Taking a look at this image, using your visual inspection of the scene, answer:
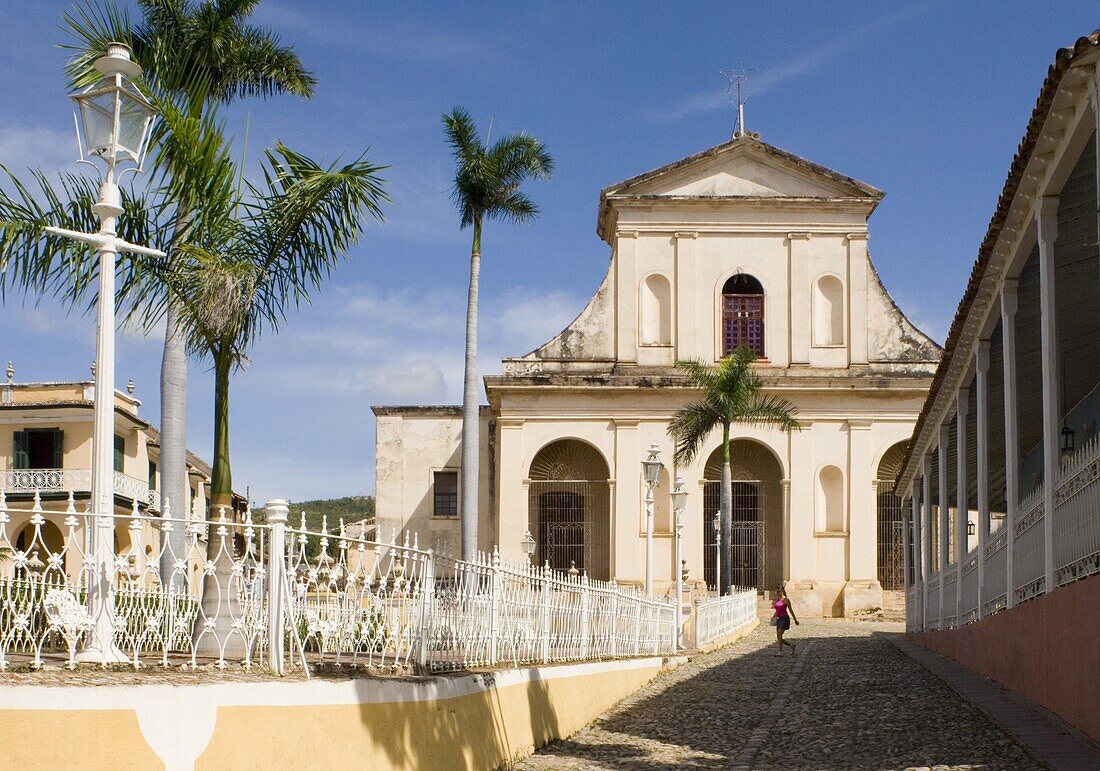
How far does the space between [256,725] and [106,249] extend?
3.17 meters

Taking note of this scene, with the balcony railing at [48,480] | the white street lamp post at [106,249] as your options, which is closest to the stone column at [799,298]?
the balcony railing at [48,480]

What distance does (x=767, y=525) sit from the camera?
39.0m

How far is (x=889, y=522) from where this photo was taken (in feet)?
126

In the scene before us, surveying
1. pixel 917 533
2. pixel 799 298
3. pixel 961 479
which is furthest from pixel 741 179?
pixel 961 479

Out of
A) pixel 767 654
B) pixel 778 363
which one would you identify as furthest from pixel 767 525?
pixel 767 654

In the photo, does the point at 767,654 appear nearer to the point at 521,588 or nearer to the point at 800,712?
the point at 800,712

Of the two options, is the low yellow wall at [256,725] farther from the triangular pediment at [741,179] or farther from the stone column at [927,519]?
the triangular pediment at [741,179]

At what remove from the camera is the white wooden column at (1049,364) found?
1023 cm

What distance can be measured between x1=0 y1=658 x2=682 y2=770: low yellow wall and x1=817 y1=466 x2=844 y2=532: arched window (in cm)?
2995

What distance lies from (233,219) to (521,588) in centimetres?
361

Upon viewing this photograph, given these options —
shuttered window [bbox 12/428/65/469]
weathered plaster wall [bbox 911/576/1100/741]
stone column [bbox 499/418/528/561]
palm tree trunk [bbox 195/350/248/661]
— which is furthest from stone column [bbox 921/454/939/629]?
shuttered window [bbox 12/428/65/469]

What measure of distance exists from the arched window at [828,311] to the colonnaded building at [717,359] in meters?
0.06

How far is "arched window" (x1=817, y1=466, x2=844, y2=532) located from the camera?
37.9 m

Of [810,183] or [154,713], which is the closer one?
[154,713]
